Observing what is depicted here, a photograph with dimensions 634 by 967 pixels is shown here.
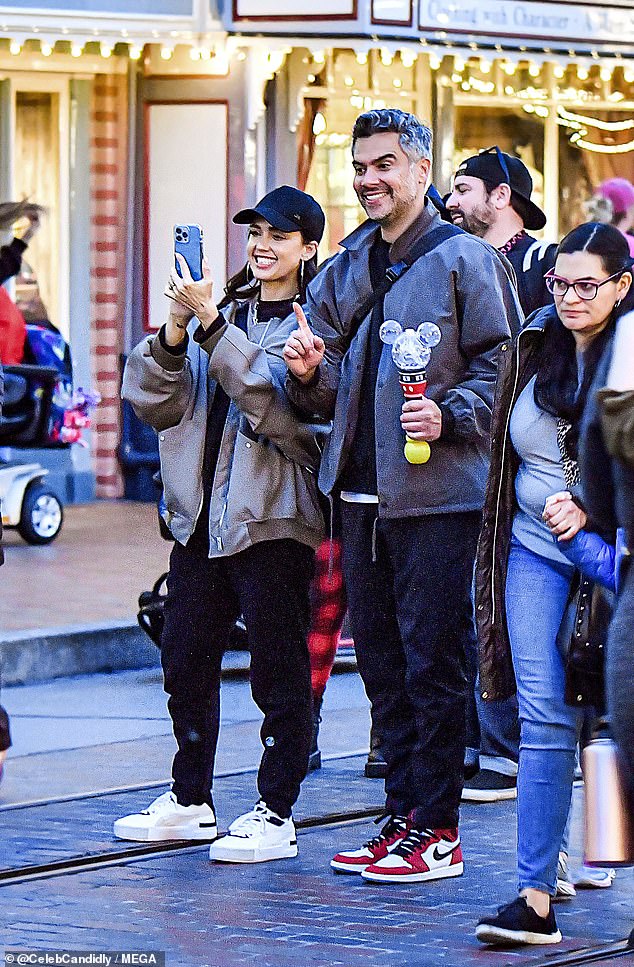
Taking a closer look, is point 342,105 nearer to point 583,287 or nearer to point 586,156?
point 586,156

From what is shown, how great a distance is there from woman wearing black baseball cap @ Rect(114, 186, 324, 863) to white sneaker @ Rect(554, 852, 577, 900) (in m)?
0.91

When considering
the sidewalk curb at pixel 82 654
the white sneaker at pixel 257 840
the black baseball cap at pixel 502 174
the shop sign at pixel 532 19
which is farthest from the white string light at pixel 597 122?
the white sneaker at pixel 257 840

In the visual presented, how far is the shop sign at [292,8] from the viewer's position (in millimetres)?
15445

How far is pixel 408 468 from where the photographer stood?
616 centimetres

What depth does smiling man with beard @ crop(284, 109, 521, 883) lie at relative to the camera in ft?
20.3

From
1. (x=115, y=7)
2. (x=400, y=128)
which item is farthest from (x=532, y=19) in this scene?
(x=400, y=128)

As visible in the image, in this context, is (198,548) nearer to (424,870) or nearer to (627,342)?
(424,870)

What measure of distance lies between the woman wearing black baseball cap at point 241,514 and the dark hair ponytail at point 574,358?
3.49 ft

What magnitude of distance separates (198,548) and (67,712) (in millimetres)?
2898

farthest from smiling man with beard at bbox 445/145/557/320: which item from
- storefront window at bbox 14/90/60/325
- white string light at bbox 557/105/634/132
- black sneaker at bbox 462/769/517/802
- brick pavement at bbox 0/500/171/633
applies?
white string light at bbox 557/105/634/132

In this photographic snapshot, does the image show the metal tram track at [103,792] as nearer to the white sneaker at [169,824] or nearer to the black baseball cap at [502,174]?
the white sneaker at [169,824]

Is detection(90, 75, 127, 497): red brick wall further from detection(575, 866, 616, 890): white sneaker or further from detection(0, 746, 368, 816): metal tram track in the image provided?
detection(575, 866, 616, 890): white sneaker

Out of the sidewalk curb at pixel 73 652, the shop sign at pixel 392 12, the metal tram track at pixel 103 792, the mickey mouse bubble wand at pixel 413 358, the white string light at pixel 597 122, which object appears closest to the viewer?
the mickey mouse bubble wand at pixel 413 358

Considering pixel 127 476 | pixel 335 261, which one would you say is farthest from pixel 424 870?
pixel 127 476
